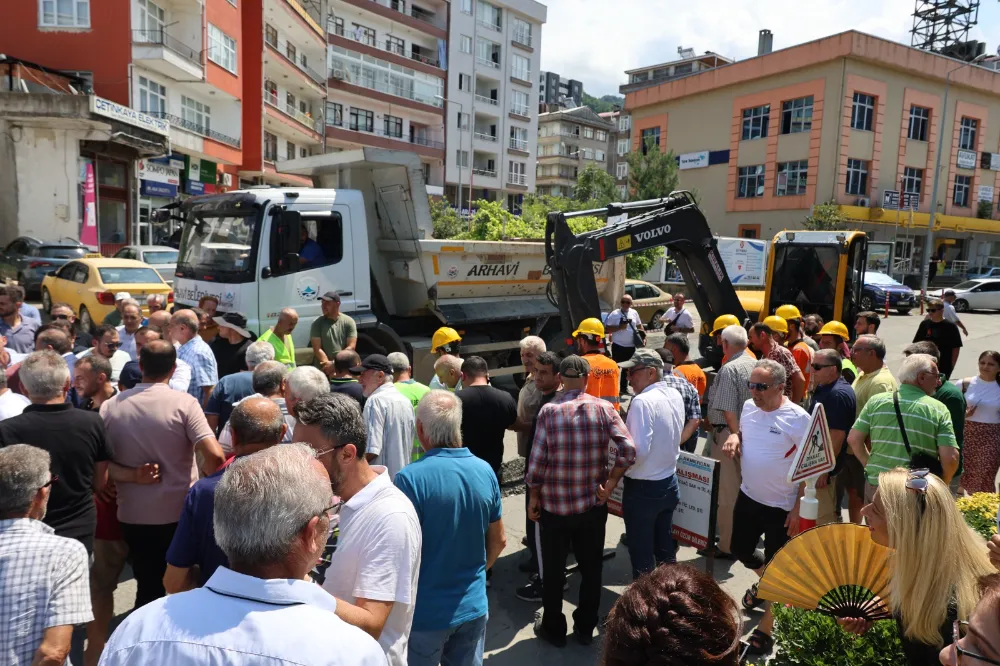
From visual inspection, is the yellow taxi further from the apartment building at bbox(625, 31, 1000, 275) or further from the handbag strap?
the apartment building at bbox(625, 31, 1000, 275)

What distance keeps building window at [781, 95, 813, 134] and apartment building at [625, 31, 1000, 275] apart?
0.06 m

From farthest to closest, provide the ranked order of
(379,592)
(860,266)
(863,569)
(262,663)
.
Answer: (860,266) < (863,569) < (379,592) < (262,663)

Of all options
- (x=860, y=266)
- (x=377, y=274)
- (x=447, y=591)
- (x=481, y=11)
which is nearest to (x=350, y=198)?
(x=377, y=274)

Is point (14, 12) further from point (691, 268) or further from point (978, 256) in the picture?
point (978, 256)

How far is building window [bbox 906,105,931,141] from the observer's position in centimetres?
3784

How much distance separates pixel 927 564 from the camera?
7.73ft

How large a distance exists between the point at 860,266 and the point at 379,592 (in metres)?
12.4

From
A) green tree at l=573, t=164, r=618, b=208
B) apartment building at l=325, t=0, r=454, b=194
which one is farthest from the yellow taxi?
apartment building at l=325, t=0, r=454, b=194

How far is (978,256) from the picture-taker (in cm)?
4303

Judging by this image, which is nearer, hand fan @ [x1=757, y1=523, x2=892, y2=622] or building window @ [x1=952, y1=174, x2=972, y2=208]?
hand fan @ [x1=757, y1=523, x2=892, y2=622]

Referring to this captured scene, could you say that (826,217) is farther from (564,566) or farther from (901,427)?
(564,566)

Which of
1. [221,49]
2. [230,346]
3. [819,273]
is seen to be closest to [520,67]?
[221,49]

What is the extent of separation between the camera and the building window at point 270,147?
33919 mm

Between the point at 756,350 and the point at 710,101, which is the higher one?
the point at 710,101
